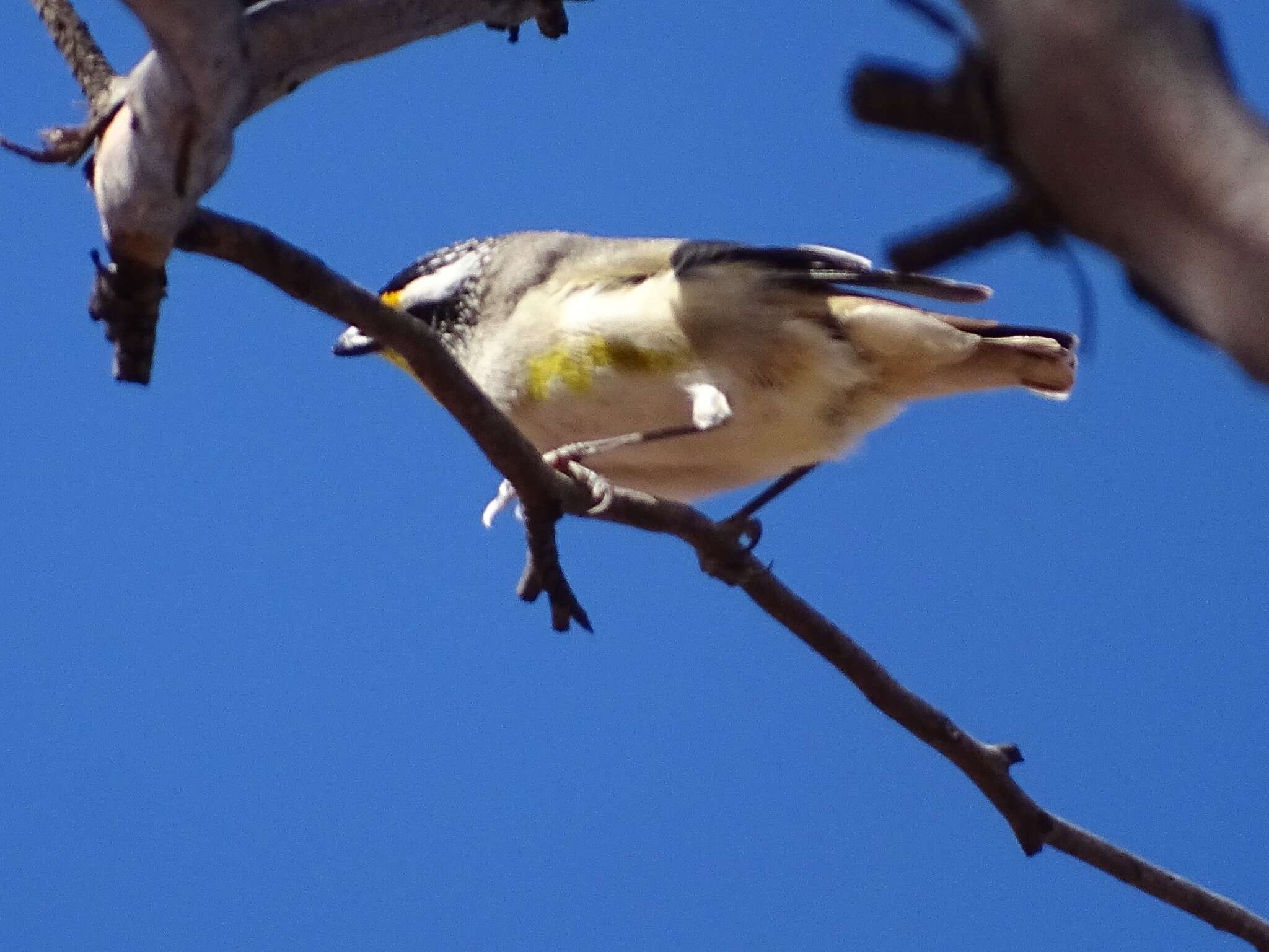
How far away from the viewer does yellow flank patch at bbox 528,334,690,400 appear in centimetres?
358

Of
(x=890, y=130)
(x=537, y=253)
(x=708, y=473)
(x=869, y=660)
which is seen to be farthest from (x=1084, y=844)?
(x=890, y=130)

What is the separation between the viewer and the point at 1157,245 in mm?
681

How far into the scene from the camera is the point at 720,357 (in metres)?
3.61

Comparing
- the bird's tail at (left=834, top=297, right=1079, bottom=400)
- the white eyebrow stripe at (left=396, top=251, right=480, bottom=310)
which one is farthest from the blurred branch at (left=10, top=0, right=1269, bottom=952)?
the white eyebrow stripe at (left=396, top=251, right=480, bottom=310)

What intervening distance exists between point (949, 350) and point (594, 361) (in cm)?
90

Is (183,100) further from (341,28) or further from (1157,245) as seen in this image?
(1157,245)

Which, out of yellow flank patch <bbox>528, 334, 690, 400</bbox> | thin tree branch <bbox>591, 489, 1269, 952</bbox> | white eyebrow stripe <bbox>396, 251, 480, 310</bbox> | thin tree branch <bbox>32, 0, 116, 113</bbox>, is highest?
white eyebrow stripe <bbox>396, 251, 480, 310</bbox>

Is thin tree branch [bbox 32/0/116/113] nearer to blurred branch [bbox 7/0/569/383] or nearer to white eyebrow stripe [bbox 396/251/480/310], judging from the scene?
blurred branch [bbox 7/0/569/383]

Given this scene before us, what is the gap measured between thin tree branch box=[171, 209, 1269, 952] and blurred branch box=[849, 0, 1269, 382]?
1.97m

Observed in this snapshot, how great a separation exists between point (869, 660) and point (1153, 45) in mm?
2424

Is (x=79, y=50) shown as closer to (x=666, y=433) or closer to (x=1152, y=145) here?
(x=666, y=433)

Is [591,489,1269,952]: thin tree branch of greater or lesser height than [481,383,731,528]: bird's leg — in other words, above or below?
below

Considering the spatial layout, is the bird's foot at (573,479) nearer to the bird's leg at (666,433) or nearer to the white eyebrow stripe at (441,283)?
the bird's leg at (666,433)

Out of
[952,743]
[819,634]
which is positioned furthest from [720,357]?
[952,743]
